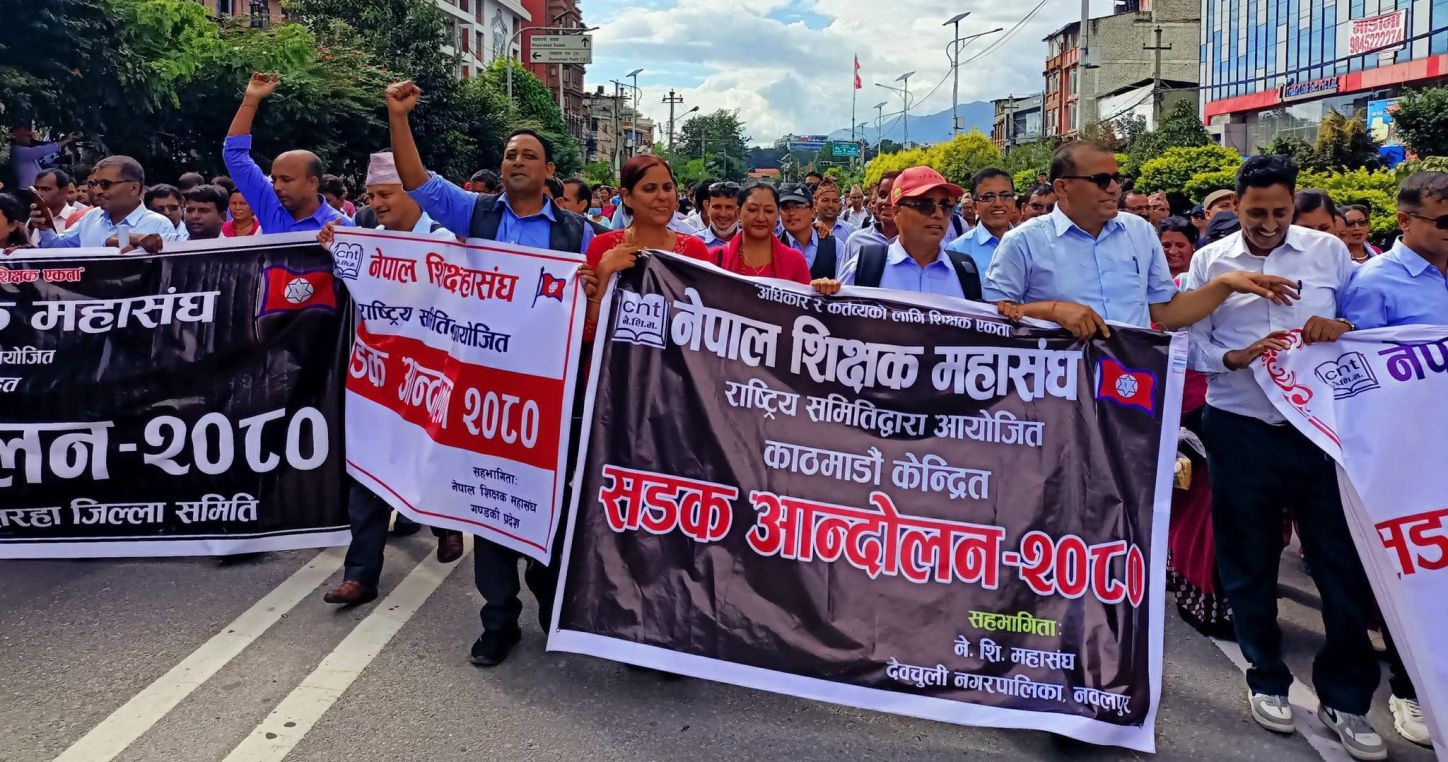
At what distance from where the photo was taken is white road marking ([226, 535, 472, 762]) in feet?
11.4

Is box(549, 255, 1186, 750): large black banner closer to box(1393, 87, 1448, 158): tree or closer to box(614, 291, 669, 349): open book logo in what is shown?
box(614, 291, 669, 349): open book logo

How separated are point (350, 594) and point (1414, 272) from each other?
417 cm

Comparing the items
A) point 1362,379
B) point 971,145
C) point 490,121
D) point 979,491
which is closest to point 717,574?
point 979,491

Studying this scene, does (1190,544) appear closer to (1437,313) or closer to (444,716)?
(1437,313)

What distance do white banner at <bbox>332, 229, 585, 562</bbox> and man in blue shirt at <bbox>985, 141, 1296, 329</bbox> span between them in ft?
5.17

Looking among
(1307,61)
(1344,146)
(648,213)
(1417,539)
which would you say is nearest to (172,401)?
(648,213)

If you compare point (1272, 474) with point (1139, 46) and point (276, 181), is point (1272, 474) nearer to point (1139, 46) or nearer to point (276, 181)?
point (276, 181)

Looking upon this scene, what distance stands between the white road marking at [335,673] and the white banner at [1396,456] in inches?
129

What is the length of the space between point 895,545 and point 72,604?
3.45 m

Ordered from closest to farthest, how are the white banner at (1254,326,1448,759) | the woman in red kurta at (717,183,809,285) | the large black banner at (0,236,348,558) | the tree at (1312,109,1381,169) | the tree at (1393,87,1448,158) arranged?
the white banner at (1254,326,1448,759) → the woman in red kurta at (717,183,809,285) → the large black banner at (0,236,348,558) → the tree at (1393,87,1448,158) → the tree at (1312,109,1381,169)

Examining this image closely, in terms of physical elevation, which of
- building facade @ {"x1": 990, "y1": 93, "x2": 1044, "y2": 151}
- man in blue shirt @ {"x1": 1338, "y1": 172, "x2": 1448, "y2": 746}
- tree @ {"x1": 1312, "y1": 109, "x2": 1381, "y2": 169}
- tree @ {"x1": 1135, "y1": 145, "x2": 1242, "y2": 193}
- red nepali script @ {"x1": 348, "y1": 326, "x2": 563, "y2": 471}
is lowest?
red nepali script @ {"x1": 348, "y1": 326, "x2": 563, "y2": 471}

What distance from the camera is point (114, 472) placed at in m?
4.99

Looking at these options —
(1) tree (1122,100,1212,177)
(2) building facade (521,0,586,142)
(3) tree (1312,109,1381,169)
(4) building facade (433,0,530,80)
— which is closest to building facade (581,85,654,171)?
(2) building facade (521,0,586,142)

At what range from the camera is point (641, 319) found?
400 centimetres
